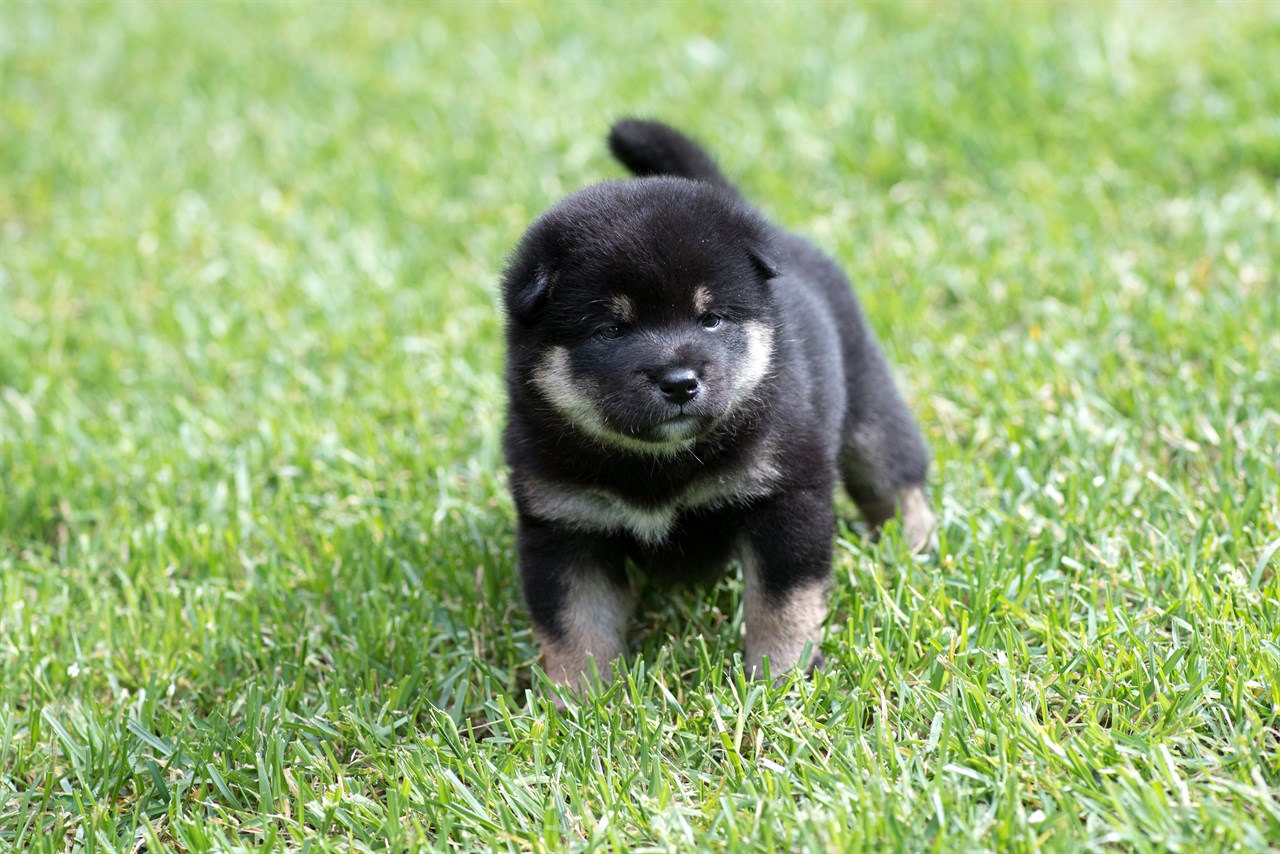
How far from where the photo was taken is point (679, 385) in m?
3.28

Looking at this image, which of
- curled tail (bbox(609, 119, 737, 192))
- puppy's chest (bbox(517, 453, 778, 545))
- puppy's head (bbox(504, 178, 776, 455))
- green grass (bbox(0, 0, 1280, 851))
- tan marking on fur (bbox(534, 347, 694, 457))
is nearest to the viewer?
green grass (bbox(0, 0, 1280, 851))

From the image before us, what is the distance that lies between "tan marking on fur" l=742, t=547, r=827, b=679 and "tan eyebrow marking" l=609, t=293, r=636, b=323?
2.46 feet

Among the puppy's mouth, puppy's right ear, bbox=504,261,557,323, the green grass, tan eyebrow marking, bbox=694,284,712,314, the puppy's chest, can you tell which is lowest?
the green grass

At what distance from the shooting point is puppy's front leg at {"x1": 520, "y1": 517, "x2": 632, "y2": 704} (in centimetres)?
366

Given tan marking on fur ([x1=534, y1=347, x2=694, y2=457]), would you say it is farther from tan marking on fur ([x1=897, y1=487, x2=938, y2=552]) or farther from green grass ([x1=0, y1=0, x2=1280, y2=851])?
tan marking on fur ([x1=897, y1=487, x2=938, y2=552])

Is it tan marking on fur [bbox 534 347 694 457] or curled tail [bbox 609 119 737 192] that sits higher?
curled tail [bbox 609 119 737 192]

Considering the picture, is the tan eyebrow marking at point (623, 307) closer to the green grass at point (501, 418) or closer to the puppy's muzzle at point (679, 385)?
the puppy's muzzle at point (679, 385)

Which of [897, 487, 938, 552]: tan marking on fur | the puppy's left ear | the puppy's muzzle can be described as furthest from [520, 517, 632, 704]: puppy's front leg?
[897, 487, 938, 552]: tan marking on fur

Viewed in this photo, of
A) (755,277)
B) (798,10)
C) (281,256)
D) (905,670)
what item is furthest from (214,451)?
(798,10)

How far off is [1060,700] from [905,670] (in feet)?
1.29

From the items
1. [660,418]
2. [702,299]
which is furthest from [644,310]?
[660,418]

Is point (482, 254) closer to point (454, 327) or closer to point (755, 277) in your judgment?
point (454, 327)

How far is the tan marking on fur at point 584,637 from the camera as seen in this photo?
366 centimetres

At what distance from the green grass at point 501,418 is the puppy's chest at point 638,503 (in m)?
0.39
